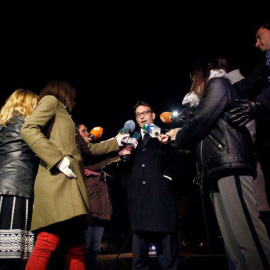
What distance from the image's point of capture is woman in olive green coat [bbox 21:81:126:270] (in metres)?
1.80

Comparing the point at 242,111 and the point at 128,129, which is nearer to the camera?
the point at 242,111

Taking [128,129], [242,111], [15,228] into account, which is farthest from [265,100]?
[15,228]

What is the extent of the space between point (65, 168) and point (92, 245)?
1.98m

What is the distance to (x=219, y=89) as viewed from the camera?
1954 millimetres

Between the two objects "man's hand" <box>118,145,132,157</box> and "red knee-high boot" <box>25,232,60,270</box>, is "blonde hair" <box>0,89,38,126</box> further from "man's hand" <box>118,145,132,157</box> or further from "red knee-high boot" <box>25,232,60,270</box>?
"red knee-high boot" <box>25,232,60,270</box>

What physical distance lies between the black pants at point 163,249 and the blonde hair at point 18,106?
68.3 inches

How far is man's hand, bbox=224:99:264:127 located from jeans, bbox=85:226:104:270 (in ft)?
7.92

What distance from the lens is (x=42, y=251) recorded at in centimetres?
178

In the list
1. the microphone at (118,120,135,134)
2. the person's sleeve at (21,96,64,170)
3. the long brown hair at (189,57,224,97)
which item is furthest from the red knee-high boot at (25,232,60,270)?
the microphone at (118,120,135,134)

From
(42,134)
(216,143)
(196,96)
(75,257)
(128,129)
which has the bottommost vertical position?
(75,257)

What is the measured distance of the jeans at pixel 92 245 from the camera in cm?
334

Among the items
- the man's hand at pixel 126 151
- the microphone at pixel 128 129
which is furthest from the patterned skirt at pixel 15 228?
the microphone at pixel 128 129

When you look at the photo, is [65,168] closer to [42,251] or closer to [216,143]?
[42,251]

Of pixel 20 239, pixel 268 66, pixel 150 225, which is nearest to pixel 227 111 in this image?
pixel 268 66
